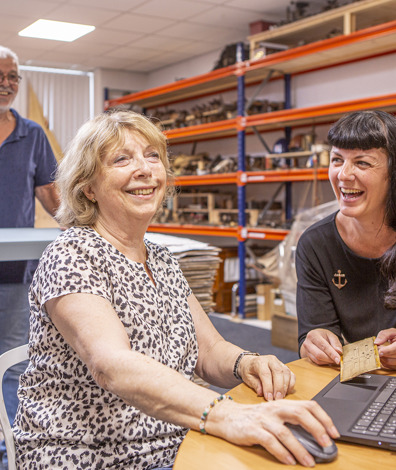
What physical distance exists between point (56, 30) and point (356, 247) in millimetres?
5929

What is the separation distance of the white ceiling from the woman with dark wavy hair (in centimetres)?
431

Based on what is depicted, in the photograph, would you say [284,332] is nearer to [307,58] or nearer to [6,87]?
[307,58]

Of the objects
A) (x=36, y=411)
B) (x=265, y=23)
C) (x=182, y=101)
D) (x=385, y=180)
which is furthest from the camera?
(x=182, y=101)

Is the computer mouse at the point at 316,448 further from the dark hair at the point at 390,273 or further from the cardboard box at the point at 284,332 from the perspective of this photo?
the cardboard box at the point at 284,332

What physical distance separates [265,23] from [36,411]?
5.61m

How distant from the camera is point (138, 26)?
6.49 meters

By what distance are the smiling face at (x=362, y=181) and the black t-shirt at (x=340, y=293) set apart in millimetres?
127

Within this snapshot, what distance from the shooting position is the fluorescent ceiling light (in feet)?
21.3

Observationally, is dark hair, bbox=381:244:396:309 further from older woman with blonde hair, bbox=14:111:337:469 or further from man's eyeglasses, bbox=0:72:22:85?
man's eyeglasses, bbox=0:72:22:85

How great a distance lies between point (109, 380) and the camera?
3.69 ft

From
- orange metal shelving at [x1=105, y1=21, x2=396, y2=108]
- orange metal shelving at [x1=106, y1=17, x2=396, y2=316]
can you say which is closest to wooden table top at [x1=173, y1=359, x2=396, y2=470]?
orange metal shelving at [x1=106, y1=17, x2=396, y2=316]

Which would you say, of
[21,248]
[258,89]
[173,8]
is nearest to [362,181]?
[21,248]

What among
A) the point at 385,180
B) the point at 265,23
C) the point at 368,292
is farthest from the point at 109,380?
the point at 265,23

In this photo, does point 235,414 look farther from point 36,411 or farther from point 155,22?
point 155,22
